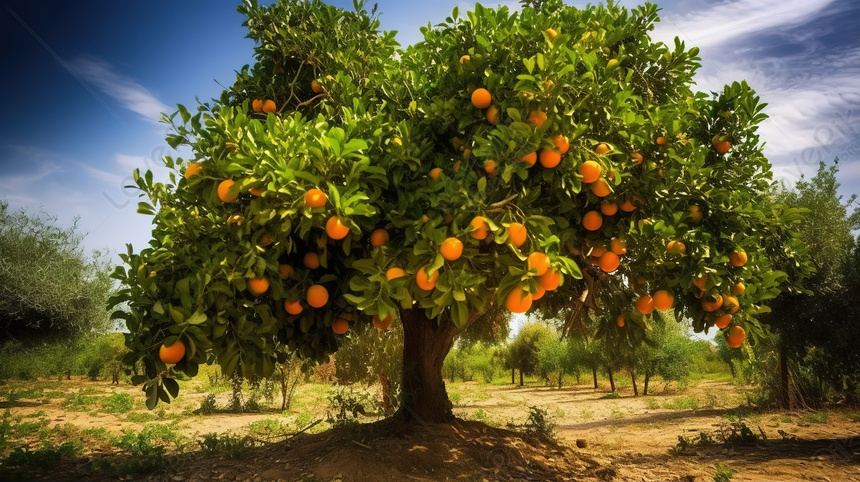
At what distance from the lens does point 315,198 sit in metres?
3.28

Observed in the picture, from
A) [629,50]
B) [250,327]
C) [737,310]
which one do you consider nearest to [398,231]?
[250,327]

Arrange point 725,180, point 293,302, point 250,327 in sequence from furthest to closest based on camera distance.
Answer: point 725,180
point 293,302
point 250,327

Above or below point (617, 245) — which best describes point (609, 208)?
above

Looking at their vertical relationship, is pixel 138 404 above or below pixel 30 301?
below

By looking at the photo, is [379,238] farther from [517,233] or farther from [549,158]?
[549,158]

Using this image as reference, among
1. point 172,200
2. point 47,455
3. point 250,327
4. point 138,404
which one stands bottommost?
point 138,404

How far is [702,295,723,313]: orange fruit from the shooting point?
13.1ft

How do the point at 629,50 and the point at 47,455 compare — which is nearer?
the point at 629,50

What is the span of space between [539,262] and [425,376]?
13.3 feet

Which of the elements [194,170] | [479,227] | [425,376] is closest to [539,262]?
[479,227]

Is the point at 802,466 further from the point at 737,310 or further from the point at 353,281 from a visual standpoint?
the point at 353,281

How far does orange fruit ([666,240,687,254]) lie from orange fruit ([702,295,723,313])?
46cm

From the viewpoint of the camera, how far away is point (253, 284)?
3691mm

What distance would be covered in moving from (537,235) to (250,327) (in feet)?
7.72
